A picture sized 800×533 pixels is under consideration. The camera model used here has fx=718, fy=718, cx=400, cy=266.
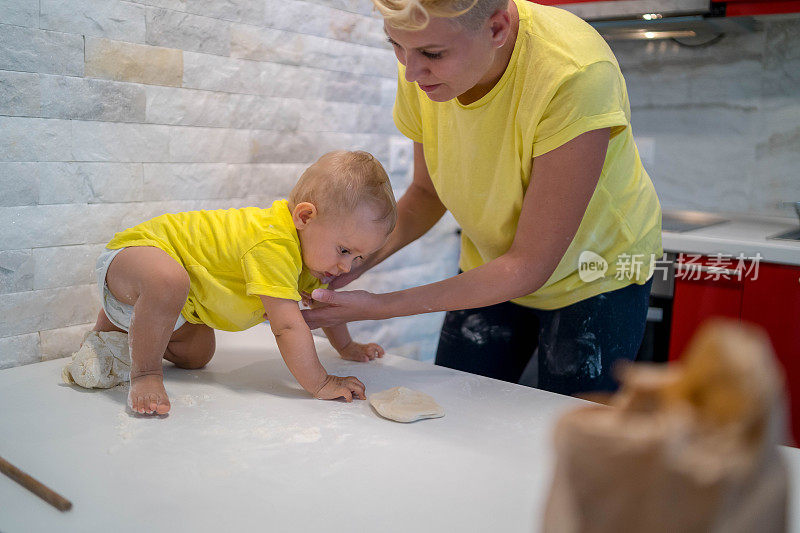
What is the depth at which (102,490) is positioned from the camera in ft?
2.84

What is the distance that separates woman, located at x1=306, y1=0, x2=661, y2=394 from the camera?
43.7 inches

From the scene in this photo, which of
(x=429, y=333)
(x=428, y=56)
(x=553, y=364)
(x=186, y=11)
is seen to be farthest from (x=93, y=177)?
(x=429, y=333)

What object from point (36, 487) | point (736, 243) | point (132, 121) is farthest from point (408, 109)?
point (736, 243)

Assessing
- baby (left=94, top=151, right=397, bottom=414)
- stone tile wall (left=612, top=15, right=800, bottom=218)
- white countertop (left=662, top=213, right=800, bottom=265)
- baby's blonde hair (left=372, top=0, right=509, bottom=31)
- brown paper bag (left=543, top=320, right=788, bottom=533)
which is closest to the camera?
brown paper bag (left=543, top=320, right=788, bottom=533)

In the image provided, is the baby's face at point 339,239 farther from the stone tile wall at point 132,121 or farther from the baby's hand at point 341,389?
the stone tile wall at point 132,121

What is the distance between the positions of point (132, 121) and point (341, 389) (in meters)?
0.72

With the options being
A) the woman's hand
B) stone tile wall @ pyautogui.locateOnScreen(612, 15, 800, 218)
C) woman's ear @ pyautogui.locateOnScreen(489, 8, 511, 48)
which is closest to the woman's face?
woman's ear @ pyautogui.locateOnScreen(489, 8, 511, 48)

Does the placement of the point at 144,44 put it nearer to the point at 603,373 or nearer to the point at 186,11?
the point at 186,11

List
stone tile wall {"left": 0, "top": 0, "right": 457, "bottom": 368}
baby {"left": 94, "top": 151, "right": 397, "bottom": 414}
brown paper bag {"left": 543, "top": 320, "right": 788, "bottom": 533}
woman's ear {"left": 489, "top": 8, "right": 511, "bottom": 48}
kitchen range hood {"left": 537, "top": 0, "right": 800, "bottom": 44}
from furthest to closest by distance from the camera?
kitchen range hood {"left": 537, "top": 0, "right": 800, "bottom": 44}, stone tile wall {"left": 0, "top": 0, "right": 457, "bottom": 368}, baby {"left": 94, "top": 151, "right": 397, "bottom": 414}, woman's ear {"left": 489, "top": 8, "right": 511, "bottom": 48}, brown paper bag {"left": 543, "top": 320, "right": 788, "bottom": 533}

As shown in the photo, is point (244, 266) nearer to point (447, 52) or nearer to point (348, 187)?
point (348, 187)

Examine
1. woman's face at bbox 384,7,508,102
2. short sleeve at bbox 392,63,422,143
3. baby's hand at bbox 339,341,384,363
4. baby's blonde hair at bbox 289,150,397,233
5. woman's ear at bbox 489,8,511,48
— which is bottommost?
baby's hand at bbox 339,341,384,363

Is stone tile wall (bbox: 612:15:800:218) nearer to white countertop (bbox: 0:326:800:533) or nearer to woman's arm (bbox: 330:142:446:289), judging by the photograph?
woman's arm (bbox: 330:142:446:289)

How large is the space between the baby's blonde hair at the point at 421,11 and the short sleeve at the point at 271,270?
0.47 meters

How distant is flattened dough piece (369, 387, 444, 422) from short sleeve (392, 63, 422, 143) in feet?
1.79
